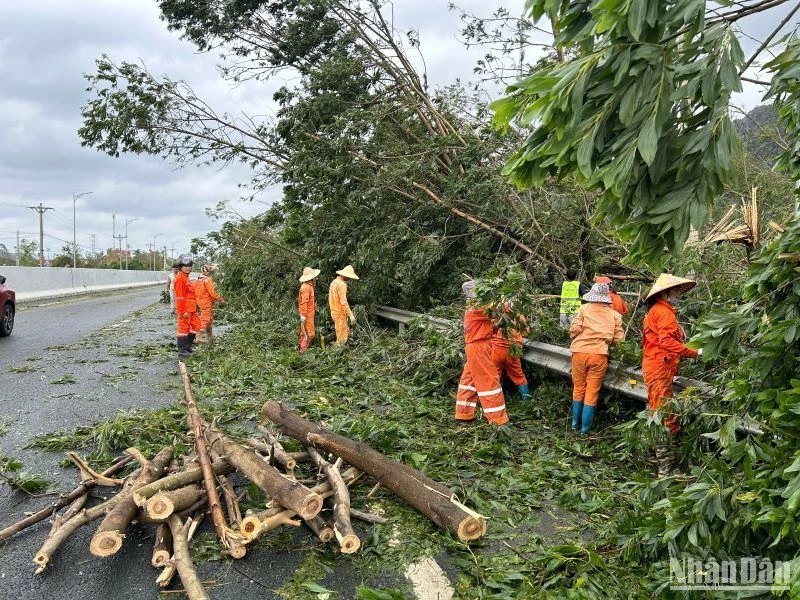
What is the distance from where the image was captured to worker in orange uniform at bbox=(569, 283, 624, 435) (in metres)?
5.35

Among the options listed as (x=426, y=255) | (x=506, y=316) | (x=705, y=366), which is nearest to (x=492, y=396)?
(x=506, y=316)

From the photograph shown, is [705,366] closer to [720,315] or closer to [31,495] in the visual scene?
[720,315]

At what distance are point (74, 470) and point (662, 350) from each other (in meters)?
4.99

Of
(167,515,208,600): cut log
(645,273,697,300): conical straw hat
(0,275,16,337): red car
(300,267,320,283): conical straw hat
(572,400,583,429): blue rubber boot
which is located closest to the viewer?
(167,515,208,600): cut log

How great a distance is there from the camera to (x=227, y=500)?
3.29m

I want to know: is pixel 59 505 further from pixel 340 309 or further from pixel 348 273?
pixel 348 273

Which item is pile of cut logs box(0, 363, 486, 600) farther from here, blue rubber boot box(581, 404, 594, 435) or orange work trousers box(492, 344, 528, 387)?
orange work trousers box(492, 344, 528, 387)

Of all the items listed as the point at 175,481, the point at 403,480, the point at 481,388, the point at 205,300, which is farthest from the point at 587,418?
the point at 205,300

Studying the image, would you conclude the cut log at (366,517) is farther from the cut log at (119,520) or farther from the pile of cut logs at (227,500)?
the cut log at (119,520)

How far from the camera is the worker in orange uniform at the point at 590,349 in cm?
535

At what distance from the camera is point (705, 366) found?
4801mm

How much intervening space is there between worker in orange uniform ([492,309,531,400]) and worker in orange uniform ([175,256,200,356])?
6.18 meters

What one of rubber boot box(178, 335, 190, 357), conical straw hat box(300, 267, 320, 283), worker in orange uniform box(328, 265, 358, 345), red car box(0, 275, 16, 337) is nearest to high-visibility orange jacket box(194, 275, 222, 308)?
rubber boot box(178, 335, 190, 357)

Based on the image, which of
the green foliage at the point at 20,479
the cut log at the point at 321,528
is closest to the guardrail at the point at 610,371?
the cut log at the point at 321,528
